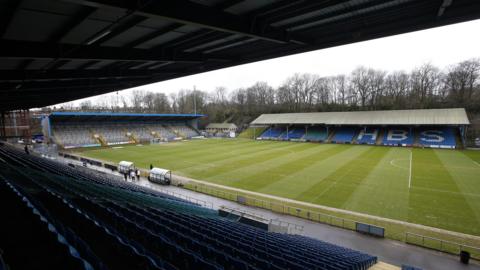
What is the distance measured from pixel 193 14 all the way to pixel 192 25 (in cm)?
27

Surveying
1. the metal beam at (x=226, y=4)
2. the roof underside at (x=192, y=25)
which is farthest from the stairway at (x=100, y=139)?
the metal beam at (x=226, y=4)

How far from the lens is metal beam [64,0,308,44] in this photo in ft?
14.9

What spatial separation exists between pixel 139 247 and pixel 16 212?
6.82ft

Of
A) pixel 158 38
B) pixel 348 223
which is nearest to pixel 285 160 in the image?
pixel 348 223

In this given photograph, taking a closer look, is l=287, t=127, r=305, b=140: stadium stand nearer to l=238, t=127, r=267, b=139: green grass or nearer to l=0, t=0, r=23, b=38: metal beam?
l=238, t=127, r=267, b=139: green grass

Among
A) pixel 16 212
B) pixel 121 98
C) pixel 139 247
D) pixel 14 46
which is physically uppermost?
pixel 121 98

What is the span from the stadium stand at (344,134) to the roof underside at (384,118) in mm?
2300

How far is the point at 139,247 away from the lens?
3861 mm

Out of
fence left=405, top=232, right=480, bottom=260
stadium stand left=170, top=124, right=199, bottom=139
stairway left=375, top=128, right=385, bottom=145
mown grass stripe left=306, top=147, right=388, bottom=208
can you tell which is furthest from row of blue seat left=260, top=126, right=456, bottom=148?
fence left=405, top=232, right=480, bottom=260

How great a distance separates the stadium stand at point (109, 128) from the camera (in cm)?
4825

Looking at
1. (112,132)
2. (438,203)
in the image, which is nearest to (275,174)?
(438,203)

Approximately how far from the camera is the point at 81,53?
7.74m

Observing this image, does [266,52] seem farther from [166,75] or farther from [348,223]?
[348,223]

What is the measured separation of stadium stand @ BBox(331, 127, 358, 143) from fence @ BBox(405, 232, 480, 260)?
38022 millimetres
